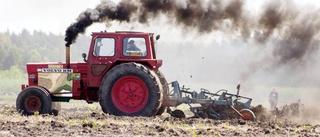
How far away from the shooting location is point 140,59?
2086 centimetres

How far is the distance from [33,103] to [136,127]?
17.1 ft

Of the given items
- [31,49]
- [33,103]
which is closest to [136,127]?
[33,103]

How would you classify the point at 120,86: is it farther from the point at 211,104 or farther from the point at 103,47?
the point at 211,104

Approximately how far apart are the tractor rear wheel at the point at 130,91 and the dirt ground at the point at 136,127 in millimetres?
774

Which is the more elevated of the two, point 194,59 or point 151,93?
point 194,59

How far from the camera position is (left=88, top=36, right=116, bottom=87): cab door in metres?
21.0

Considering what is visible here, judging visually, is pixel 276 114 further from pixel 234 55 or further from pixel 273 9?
pixel 234 55

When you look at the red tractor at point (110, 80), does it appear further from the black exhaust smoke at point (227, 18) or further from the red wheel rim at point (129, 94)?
the black exhaust smoke at point (227, 18)

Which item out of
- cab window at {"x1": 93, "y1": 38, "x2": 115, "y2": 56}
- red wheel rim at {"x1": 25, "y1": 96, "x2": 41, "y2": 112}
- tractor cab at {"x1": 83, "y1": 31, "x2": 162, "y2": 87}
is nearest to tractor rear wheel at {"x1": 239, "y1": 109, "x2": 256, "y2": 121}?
tractor cab at {"x1": 83, "y1": 31, "x2": 162, "y2": 87}

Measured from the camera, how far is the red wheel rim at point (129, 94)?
20594 mm

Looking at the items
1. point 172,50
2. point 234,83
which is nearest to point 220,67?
point 234,83

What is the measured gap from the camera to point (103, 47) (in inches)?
832

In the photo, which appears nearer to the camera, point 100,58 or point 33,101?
Answer: point 100,58

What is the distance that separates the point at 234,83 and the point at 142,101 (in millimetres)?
34498
